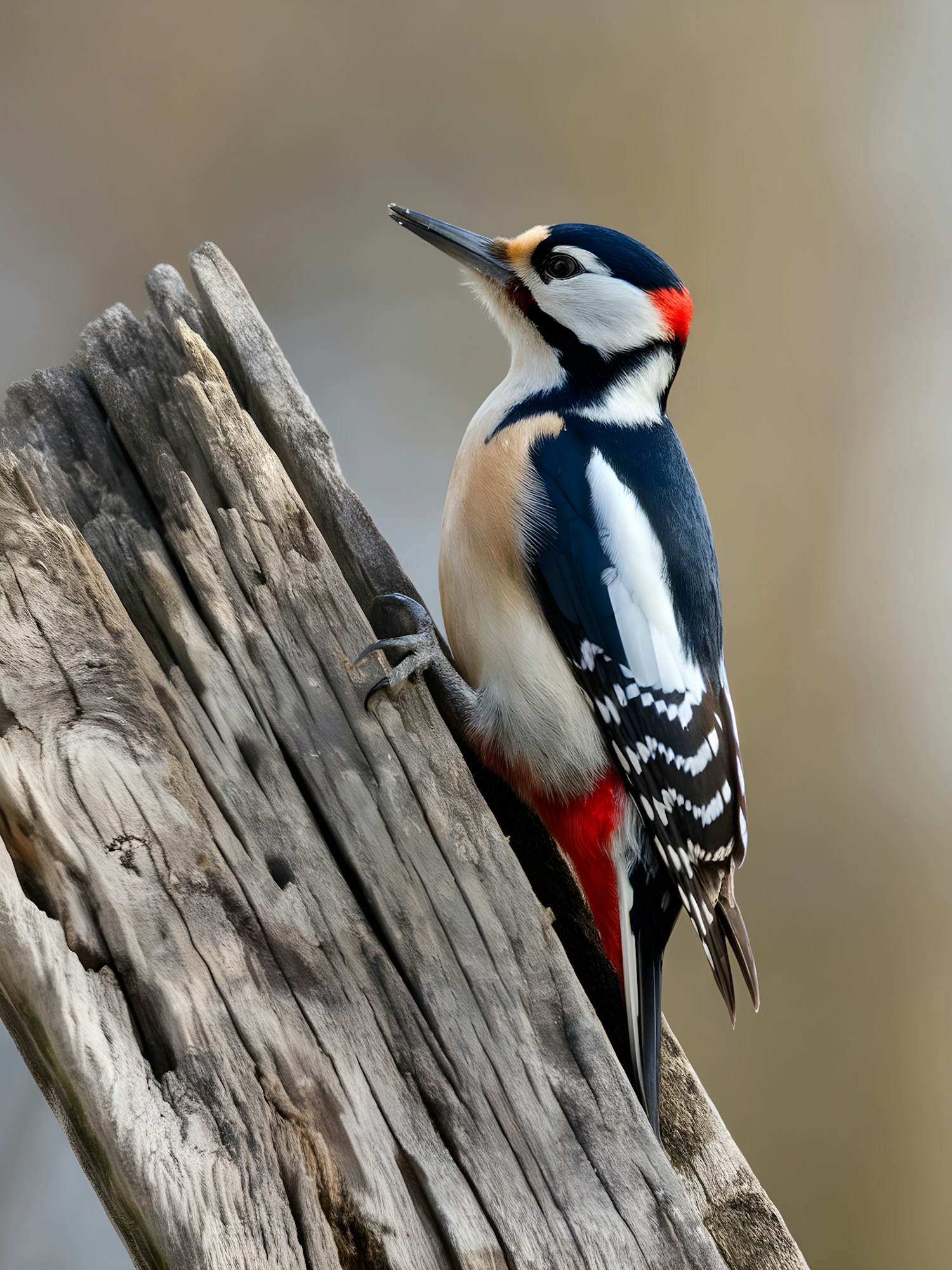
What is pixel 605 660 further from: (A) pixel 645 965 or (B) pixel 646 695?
(A) pixel 645 965

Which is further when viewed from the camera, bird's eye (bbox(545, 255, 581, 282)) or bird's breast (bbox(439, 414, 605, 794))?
bird's eye (bbox(545, 255, 581, 282))

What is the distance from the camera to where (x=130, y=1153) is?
3.60 feet

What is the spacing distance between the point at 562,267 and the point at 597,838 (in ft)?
3.87

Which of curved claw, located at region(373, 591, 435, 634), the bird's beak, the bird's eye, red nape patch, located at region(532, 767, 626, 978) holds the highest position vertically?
the bird's beak

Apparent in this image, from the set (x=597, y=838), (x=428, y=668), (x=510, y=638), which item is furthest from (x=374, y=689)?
(x=597, y=838)

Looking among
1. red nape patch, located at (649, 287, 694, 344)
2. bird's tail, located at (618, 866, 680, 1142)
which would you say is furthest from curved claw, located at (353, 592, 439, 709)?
red nape patch, located at (649, 287, 694, 344)

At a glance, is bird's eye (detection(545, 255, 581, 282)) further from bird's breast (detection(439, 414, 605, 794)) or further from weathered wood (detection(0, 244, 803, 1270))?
weathered wood (detection(0, 244, 803, 1270))

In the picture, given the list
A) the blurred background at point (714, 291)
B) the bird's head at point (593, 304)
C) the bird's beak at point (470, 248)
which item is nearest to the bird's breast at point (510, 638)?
the bird's head at point (593, 304)

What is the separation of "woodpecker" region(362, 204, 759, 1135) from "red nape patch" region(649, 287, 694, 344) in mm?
66

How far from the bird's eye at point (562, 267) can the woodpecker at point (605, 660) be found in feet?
0.60

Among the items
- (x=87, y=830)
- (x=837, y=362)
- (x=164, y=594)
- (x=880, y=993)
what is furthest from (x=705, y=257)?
(x=87, y=830)

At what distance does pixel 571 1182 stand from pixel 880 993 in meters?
3.71

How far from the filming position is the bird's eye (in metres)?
2.11

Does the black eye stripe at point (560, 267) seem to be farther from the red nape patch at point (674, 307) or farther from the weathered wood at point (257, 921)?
the weathered wood at point (257, 921)
